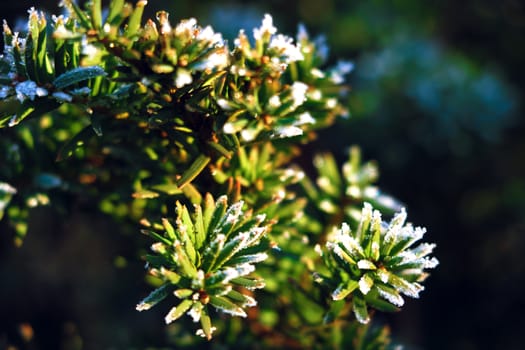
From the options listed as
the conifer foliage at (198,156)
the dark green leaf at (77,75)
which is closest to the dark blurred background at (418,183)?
the conifer foliage at (198,156)

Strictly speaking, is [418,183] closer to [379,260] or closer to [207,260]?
[379,260]

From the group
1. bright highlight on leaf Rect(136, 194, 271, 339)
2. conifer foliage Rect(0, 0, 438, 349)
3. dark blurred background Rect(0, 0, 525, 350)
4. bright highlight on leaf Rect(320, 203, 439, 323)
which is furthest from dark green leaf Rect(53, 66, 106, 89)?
dark blurred background Rect(0, 0, 525, 350)

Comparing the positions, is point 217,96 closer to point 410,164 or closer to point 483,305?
point 410,164

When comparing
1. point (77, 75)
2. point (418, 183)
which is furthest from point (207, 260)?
point (418, 183)

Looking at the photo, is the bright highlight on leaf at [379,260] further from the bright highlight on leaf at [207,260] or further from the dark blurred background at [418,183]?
the dark blurred background at [418,183]

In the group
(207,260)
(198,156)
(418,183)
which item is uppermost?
(418,183)

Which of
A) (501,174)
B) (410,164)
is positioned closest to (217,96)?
(410,164)

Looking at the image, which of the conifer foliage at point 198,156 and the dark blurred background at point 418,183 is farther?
the dark blurred background at point 418,183

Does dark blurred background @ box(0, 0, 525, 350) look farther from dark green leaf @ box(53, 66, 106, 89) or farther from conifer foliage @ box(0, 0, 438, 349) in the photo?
dark green leaf @ box(53, 66, 106, 89)
